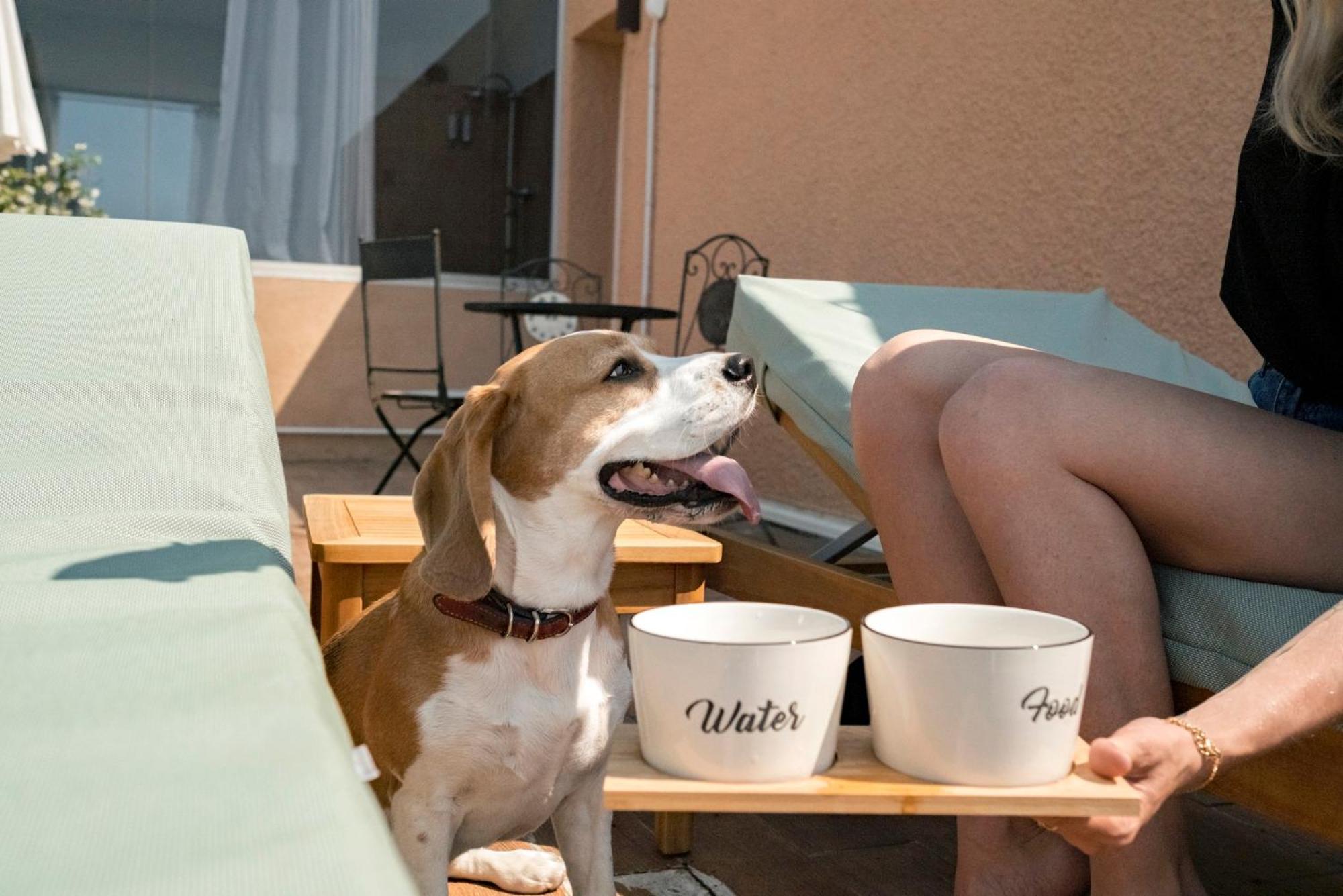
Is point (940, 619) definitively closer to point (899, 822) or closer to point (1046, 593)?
point (1046, 593)

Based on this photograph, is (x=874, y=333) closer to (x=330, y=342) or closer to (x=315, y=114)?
(x=330, y=342)

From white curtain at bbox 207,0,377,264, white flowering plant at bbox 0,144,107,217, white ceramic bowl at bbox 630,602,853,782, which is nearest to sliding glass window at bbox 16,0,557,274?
white curtain at bbox 207,0,377,264

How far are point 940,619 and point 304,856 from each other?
0.50m

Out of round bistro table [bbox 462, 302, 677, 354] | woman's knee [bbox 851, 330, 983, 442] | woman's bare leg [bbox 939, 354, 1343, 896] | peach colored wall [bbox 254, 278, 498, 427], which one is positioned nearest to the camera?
woman's bare leg [bbox 939, 354, 1343, 896]

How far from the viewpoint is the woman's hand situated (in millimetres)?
797

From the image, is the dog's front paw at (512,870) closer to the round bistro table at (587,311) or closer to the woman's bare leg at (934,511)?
the woman's bare leg at (934,511)

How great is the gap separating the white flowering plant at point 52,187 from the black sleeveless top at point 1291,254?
613cm

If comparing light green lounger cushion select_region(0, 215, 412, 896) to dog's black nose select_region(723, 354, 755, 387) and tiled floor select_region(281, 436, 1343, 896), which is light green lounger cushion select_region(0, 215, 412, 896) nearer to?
dog's black nose select_region(723, 354, 755, 387)

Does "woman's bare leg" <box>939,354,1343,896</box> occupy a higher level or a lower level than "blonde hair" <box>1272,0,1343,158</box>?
lower

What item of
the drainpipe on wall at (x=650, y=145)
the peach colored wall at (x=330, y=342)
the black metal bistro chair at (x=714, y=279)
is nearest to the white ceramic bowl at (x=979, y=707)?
the black metal bistro chair at (x=714, y=279)

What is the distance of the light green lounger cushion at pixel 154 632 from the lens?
0.50m

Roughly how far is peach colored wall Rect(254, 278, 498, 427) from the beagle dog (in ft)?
21.0

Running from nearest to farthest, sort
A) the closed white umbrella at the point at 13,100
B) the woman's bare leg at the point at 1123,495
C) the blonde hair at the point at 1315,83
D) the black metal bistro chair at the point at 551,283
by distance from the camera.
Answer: the woman's bare leg at the point at 1123,495, the blonde hair at the point at 1315,83, the closed white umbrella at the point at 13,100, the black metal bistro chair at the point at 551,283

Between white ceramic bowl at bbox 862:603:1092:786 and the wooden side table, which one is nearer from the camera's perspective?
white ceramic bowl at bbox 862:603:1092:786
